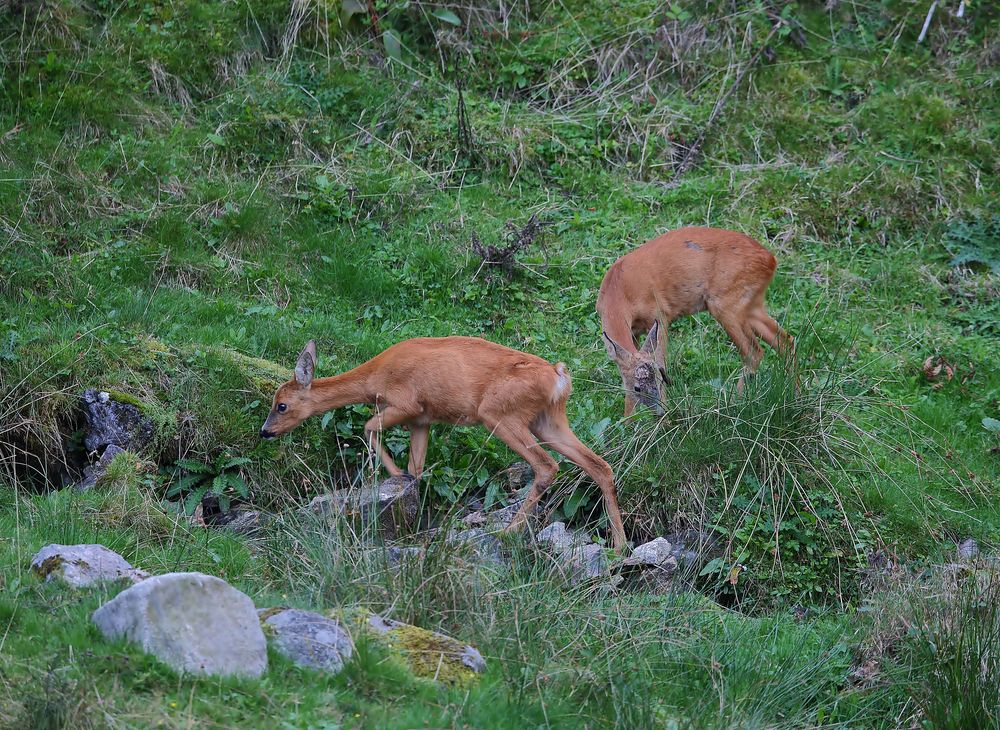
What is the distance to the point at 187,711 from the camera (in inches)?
181

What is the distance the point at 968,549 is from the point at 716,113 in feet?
22.5

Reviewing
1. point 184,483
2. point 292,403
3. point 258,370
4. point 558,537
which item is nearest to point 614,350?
point 558,537

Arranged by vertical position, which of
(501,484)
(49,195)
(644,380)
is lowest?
(501,484)

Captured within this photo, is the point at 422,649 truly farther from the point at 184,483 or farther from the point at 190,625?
the point at 184,483

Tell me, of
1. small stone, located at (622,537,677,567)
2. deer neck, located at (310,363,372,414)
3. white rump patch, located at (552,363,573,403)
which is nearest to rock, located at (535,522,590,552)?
small stone, located at (622,537,677,567)

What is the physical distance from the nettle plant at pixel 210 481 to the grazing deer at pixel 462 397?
15.5 inches

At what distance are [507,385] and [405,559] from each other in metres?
2.62

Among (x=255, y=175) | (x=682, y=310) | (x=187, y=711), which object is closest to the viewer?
(x=187, y=711)

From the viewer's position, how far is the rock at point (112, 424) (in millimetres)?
8727

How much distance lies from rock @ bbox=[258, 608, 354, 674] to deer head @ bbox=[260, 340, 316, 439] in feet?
11.4

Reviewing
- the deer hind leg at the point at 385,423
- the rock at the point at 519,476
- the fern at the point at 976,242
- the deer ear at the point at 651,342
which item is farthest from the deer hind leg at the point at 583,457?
the fern at the point at 976,242

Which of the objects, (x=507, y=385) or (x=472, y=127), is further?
(x=472, y=127)

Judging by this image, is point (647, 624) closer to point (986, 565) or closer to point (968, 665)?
point (968, 665)

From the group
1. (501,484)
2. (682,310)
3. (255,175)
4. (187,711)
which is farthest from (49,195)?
(187,711)
